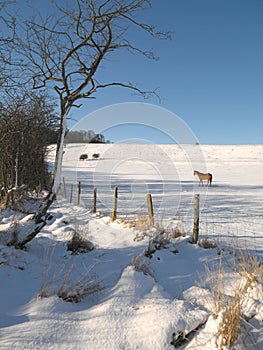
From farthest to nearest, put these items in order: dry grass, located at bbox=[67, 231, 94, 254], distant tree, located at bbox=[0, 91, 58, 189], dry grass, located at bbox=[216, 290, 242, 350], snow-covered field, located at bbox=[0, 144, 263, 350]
Result: distant tree, located at bbox=[0, 91, 58, 189], dry grass, located at bbox=[67, 231, 94, 254], snow-covered field, located at bbox=[0, 144, 263, 350], dry grass, located at bbox=[216, 290, 242, 350]

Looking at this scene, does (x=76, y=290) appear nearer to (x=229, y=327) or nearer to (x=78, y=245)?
(x=229, y=327)

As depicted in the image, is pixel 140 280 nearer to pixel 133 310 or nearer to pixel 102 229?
pixel 133 310

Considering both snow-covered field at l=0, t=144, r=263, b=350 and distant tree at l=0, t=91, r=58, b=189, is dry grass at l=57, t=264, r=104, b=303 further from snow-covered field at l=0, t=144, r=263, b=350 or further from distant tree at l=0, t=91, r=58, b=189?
distant tree at l=0, t=91, r=58, b=189

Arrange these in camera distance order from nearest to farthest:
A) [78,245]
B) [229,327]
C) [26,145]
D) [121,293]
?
[229,327], [121,293], [78,245], [26,145]

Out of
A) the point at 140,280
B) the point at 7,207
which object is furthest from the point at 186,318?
the point at 7,207

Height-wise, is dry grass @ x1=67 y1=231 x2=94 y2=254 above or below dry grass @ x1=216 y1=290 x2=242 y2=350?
below

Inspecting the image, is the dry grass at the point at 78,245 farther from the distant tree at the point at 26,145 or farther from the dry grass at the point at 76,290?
the distant tree at the point at 26,145

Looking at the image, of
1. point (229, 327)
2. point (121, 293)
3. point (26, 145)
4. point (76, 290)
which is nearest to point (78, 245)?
point (76, 290)

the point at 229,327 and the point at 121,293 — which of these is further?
the point at 121,293

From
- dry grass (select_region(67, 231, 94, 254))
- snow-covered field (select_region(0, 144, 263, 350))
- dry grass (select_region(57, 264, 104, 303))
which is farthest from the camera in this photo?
dry grass (select_region(67, 231, 94, 254))

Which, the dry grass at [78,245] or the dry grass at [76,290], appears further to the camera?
the dry grass at [78,245]

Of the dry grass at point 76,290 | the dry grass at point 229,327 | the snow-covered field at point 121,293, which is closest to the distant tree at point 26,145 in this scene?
the snow-covered field at point 121,293

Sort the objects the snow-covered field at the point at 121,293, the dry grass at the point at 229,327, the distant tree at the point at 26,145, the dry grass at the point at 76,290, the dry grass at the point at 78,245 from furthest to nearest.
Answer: the distant tree at the point at 26,145 < the dry grass at the point at 78,245 < the dry grass at the point at 76,290 < the snow-covered field at the point at 121,293 < the dry grass at the point at 229,327

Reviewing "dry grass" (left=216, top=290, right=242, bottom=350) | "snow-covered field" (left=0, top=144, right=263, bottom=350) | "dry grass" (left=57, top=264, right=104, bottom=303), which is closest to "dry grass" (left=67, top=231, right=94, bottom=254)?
"snow-covered field" (left=0, top=144, right=263, bottom=350)
